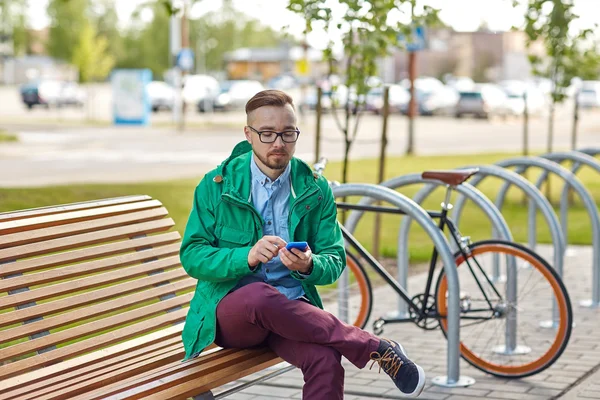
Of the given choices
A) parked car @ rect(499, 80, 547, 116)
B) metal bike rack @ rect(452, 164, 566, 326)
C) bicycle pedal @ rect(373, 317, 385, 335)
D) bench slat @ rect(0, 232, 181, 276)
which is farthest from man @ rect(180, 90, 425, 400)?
parked car @ rect(499, 80, 547, 116)

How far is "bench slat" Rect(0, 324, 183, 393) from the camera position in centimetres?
389

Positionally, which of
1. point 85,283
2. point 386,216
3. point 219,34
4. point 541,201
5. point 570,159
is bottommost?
point 386,216

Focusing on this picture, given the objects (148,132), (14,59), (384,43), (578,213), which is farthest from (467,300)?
(14,59)

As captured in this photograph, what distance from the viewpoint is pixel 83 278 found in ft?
14.7

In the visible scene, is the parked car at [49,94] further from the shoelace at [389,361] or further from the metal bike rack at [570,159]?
the shoelace at [389,361]

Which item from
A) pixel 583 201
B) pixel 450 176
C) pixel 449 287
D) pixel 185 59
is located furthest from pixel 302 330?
pixel 185 59

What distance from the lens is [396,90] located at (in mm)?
54406

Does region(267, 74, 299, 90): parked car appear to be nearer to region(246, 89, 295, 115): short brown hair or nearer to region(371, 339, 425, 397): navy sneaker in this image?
region(246, 89, 295, 115): short brown hair

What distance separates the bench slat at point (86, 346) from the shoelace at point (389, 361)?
1.07m

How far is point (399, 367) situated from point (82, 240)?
138 centimetres

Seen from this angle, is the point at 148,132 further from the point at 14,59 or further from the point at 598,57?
the point at 14,59

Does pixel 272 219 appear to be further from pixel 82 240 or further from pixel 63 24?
pixel 63 24

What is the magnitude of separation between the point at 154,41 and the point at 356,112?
287ft

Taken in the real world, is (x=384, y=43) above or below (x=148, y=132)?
above
